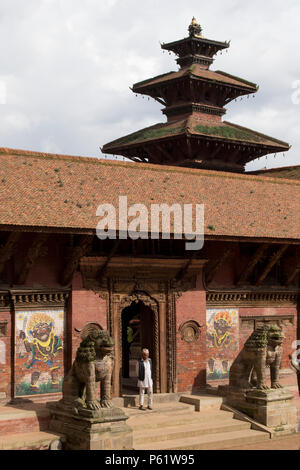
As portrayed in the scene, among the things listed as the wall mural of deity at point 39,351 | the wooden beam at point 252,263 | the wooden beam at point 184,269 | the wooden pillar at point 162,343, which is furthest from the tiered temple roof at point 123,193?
the wooden pillar at point 162,343

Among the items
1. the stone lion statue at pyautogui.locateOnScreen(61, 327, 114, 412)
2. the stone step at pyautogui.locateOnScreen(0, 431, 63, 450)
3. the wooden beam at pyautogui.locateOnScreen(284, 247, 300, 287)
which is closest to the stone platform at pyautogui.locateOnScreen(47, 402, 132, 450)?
the stone lion statue at pyautogui.locateOnScreen(61, 327, 114, 412)

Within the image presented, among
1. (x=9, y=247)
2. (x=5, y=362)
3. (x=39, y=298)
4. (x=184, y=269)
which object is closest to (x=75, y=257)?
(x=39, y=298)

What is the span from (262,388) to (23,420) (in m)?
6.01

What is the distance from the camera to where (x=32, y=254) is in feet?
57.0

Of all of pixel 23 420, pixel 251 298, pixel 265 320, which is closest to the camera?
pixel 23 420

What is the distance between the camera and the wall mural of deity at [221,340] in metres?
20.8

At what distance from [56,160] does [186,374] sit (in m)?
6.81

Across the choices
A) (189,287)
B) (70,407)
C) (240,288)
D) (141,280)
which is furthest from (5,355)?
(240,288)

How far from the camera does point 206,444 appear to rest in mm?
16125

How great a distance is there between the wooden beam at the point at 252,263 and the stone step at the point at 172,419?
4452mm

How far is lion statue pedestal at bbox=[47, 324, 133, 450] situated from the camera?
1498 cm

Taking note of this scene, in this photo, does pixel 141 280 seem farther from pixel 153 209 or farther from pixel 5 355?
pixel 5 355

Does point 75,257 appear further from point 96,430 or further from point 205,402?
point 205,402

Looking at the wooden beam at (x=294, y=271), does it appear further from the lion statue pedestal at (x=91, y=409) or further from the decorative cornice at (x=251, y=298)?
the lion statue pedestal at (x=91, y=409)
